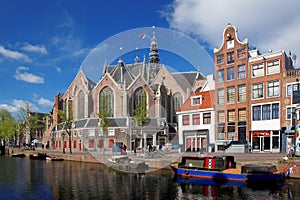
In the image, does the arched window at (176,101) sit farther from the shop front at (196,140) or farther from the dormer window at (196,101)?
the shop front at (196,140)

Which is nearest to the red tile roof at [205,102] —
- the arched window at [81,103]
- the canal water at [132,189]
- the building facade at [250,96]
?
the building facade at [250,96]

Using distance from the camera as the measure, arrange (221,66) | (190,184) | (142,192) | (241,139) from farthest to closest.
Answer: (221,66) < (241,139) < (190,184) < (142,192)

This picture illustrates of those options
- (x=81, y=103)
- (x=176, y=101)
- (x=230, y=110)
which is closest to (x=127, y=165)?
(x=230, y=110)

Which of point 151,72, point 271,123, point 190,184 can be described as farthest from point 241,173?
point 151,72

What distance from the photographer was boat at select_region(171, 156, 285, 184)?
3362 centimetres

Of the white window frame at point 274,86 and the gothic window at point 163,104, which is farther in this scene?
the gothic window at point 163,104

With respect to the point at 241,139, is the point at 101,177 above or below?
below

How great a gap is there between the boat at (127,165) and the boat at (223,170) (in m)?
5.14

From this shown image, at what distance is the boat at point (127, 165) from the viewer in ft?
141

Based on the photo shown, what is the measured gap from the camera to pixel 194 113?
5891 centimetres

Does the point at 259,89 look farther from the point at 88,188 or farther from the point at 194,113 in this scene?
the point at 88,188

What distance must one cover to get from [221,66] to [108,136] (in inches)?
1286

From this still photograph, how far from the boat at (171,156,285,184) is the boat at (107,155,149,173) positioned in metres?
5.14

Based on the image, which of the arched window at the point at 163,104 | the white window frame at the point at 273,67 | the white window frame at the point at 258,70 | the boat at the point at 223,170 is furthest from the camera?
the arched window at the point at 163,104
